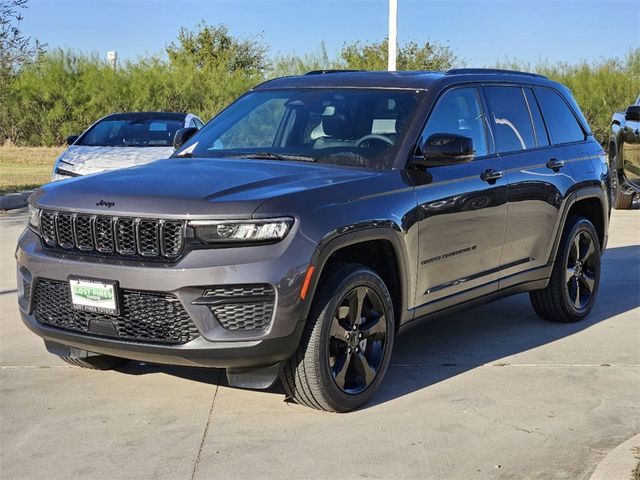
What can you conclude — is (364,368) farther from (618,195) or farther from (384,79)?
(618,195)

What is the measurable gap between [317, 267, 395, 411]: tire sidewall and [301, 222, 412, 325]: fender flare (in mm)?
133

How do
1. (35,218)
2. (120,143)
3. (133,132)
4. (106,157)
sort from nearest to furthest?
1. (35,218)
2. (106,157)
3. (120,143)
4. (133,132)

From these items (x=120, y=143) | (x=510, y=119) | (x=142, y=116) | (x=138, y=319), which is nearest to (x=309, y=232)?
(x=138, y=319)

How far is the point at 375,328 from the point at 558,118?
298 cm

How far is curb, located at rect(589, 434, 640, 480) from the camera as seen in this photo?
13.9 feet

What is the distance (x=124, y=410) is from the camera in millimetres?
5223

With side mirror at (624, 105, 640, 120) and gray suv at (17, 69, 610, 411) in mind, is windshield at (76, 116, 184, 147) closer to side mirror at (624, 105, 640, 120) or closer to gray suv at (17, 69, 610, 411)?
side mirror at (624, 105, 640, 120)

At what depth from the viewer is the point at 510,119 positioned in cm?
670

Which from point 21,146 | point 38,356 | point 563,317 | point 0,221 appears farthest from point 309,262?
point 21,146

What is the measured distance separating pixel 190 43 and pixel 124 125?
28815 mm

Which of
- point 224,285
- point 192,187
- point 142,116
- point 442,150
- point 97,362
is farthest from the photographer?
point 142,116

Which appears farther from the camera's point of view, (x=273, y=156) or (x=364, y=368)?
(x=273, y=156)

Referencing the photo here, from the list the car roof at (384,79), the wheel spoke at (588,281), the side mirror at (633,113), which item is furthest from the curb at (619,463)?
the side mirror at (633,113)

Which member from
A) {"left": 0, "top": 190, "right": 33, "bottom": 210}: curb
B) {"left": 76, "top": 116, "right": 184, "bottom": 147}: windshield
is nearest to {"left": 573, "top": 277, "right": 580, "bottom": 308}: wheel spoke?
{"left": 76, "top": 116, "right": 184, "bottom": 147}: windshield
